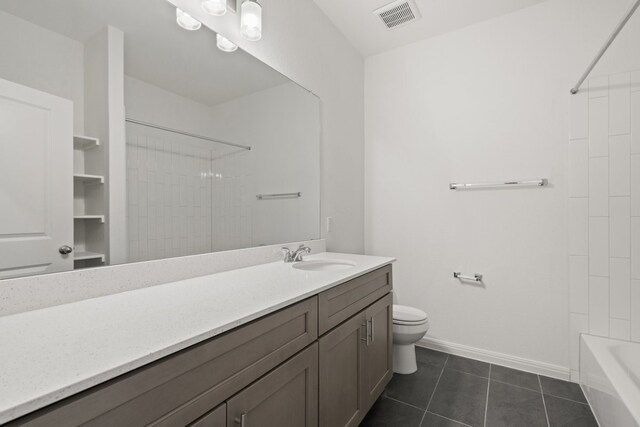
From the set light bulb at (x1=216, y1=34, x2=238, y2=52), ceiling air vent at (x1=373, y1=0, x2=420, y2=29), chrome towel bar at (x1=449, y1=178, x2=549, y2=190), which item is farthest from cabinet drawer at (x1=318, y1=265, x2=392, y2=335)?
ceiling air vent at (x1=373, y1=0, x2=420, y2=29)

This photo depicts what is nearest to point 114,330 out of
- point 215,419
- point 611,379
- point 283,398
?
point 215,419

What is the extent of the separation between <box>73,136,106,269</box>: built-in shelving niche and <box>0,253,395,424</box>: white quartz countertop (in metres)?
0.15

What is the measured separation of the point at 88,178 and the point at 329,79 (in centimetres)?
176

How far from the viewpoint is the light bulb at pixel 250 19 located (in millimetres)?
1391

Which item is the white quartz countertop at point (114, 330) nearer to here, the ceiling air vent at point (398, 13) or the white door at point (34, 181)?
the white door at point (34, 181)

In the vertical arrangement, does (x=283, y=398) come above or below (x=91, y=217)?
below

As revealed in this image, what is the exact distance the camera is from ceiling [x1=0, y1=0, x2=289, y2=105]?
2.85 ft

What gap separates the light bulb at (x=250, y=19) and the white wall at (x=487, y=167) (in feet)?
4.72

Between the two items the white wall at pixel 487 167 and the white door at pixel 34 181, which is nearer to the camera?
the white door at pixel 34 181

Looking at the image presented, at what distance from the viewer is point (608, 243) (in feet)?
5.78

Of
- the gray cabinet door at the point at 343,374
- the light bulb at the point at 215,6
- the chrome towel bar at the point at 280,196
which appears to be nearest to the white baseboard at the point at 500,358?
the gray cabinet door at the point at 343,374

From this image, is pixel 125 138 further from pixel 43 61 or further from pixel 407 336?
pixel 407 336

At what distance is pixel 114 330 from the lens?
0.65 metres

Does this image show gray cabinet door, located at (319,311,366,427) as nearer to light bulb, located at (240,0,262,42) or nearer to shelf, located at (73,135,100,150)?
shelf, located at (73,135,100,150)
